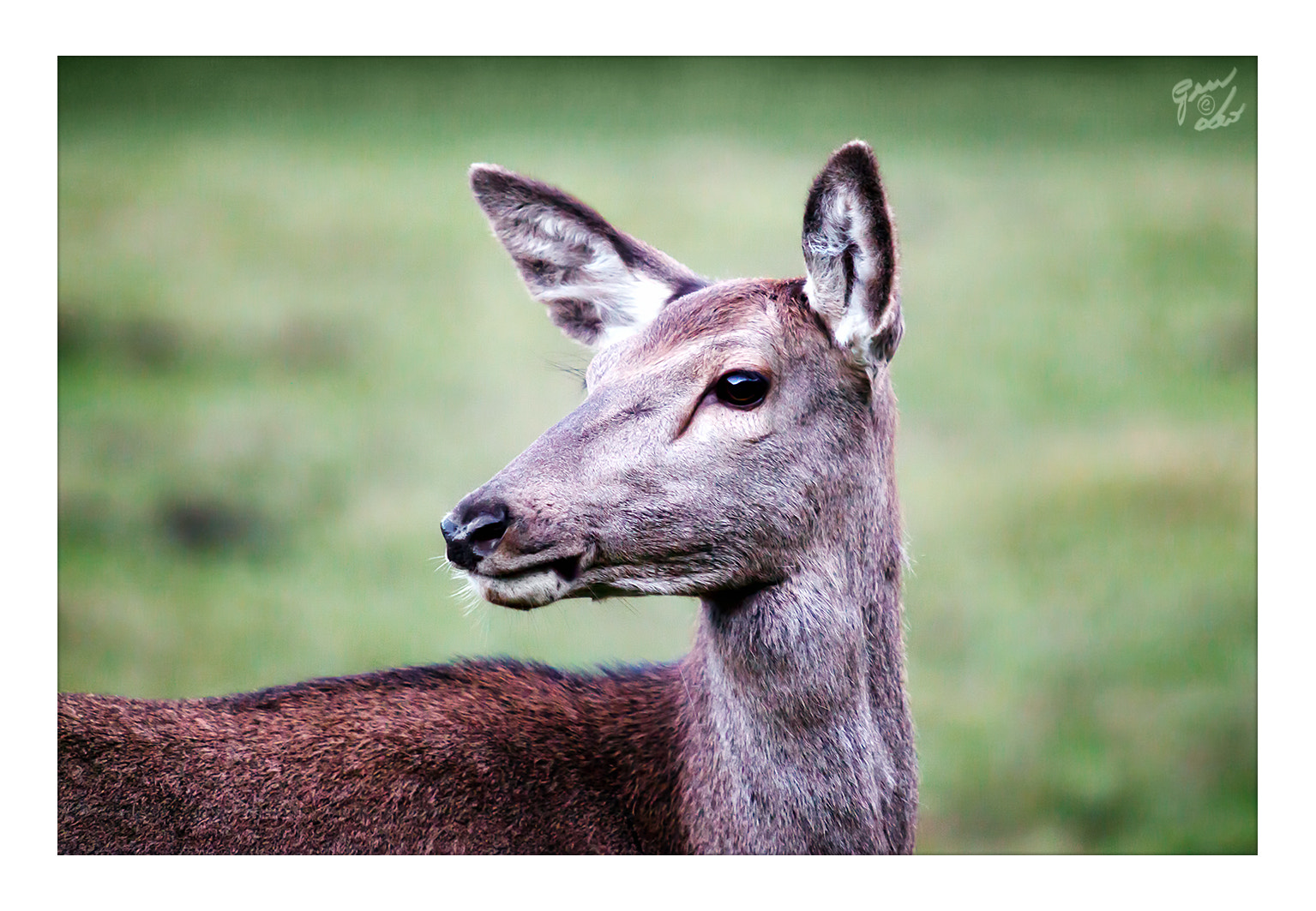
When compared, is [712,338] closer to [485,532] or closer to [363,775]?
[485,532]

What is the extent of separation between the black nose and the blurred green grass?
849mm

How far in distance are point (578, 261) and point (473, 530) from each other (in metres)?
1.28

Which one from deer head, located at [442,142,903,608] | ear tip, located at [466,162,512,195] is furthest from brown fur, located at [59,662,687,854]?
ear tip, located at [466,162,512,195]

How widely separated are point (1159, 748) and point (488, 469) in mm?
3570

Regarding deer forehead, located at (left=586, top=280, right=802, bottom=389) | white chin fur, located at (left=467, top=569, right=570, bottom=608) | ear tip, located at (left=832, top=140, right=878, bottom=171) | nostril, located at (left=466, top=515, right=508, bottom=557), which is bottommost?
white chin fur, located at (left=467, top=569, right=570, bottom=608)

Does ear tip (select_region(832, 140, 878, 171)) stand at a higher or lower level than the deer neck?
higher

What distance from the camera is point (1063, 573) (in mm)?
5613

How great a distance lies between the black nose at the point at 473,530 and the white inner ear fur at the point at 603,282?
3.31 ft

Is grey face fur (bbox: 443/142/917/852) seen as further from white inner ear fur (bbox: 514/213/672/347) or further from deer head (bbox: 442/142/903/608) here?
white inner ear fur (bbox: 514/213/672/347)

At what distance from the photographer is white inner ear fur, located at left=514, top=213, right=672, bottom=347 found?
3.98m

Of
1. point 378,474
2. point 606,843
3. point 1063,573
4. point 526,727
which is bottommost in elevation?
point 606,843

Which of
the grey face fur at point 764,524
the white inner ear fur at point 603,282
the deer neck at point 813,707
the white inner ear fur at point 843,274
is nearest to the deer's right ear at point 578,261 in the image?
the white inner ear fur at point 603,282

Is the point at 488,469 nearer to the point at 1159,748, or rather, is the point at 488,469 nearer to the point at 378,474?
the point at 378,474
